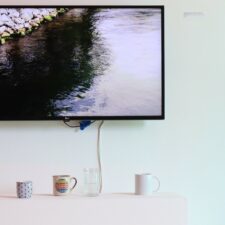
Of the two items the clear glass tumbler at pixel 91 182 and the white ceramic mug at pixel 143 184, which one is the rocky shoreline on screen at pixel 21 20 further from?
the white ceramic mug at pixel 143 184

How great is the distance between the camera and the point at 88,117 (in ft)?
8.38

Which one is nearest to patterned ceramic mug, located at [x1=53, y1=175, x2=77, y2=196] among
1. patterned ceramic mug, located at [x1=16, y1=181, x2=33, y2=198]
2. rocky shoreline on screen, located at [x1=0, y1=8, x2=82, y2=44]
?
patterned ceramic mug, located at [x1=16, y1=181, x2=33, y2=198]

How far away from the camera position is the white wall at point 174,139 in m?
2.64

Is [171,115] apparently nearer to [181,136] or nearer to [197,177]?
[181,136]

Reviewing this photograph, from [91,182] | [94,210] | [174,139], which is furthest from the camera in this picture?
[174,139]

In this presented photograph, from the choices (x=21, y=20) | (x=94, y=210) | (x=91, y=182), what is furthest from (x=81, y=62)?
(x=94, y=210)

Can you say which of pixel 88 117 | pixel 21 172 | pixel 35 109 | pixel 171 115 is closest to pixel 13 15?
pixel 35 109

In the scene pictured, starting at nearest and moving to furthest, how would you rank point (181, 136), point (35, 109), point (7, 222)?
1. point (7, 222)
2. point (35, 109)
3. point (181, 136)

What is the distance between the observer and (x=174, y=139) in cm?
270

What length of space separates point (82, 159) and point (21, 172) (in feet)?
1.16

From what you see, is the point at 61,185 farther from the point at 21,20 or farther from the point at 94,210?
the point at 21,20

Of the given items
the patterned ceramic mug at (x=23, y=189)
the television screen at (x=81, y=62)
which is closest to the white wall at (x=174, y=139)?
the television screen at (x=81, y=62)

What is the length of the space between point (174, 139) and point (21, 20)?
110cm

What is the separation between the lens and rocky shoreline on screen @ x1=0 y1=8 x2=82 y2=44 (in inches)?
99.9
